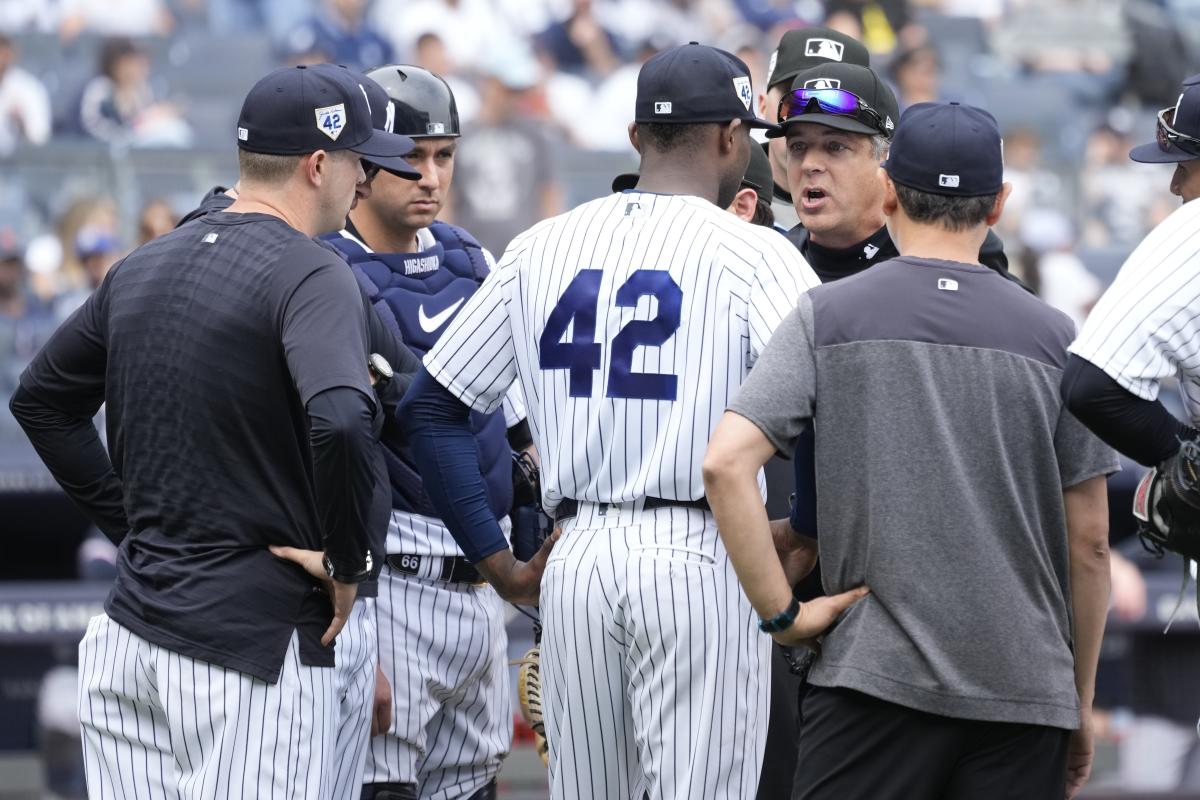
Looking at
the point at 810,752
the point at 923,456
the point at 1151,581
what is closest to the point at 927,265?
the point at 923,456

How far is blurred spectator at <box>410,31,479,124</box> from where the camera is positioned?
9883 millimetres

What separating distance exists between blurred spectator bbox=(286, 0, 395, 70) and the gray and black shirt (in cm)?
785

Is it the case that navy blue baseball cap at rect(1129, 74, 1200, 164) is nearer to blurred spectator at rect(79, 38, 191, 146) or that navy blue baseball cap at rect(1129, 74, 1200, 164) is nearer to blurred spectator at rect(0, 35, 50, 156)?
blurred spectator at rect(79, 38, 191, 146)

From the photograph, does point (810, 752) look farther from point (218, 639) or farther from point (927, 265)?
point (218, 639)


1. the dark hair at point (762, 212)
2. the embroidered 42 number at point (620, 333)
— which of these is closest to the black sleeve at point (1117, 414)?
the embroidered 42 number at point (620, 333)

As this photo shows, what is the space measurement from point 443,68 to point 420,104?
620 cm

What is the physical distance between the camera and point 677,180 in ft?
10.4

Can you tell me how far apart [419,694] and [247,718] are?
2.67 feet

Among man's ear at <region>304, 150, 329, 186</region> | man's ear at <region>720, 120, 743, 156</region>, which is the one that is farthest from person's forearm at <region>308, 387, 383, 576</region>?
man's ear at <region>720, 120, 743, 156</region>

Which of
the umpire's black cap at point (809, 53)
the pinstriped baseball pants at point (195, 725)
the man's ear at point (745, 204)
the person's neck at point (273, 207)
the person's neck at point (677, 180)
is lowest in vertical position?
the pinstriped baseball pants at point (195, 725)

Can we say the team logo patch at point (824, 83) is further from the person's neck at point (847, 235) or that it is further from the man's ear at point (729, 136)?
the man's ear at point (729, 136)

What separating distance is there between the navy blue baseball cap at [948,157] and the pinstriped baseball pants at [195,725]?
1379 mm

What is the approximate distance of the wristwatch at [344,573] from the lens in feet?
9.86

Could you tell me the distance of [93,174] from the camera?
326 inches
